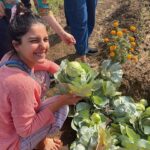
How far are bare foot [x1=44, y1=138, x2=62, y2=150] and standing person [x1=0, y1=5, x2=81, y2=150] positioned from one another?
29 centimetres

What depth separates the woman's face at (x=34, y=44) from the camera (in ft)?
6.70

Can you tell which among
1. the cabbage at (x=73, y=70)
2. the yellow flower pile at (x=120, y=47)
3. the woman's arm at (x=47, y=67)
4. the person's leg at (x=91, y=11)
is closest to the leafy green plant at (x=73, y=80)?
the cabbage at (x=73, y=70)

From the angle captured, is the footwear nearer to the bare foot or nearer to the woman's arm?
the woman's arm

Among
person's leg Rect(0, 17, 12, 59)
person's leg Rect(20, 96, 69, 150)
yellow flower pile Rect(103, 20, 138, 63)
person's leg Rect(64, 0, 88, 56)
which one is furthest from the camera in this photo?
yellow flower pile Rect(103, 20, 138, 63)

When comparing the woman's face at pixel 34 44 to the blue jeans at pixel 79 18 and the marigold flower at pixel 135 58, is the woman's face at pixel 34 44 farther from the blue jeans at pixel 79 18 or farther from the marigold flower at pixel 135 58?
the marigold flower at pixel 135 58

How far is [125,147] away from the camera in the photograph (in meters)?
2.37

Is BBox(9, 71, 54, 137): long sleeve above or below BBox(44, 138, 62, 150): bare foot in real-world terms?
above

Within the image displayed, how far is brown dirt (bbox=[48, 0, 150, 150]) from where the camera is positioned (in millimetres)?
2908

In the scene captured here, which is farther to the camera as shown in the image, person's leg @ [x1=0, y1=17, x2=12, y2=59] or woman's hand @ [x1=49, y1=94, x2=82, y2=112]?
person's leg @ [x1=0, y1=17, x2=12, y2=59]

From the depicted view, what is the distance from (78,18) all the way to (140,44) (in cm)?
84

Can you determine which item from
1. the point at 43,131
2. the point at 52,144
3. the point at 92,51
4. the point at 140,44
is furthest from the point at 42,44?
the point at 140,44

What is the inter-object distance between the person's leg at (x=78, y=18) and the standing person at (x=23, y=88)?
751 mm

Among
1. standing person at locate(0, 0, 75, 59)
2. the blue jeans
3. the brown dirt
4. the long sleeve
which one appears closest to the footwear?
the brown dirt

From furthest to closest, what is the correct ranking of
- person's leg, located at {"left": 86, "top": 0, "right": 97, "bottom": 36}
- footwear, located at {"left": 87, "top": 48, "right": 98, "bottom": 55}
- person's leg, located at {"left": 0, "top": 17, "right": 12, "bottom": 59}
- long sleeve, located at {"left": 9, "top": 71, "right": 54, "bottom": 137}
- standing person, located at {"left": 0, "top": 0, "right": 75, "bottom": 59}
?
footwear, located at {"left": 87, "top": 48, "right": 98, "bottom": 55} < person's leg, located at {"left": 86, "top": 0, "right": 97, "bottom": 36} < person's leg, located at {"left": 0, "top": 17, "right": 12, "bottom": 59} < standing person, located at {"left": 0, "top": 0, "right": 75, "bottom": 59} < long sleeve, located at {"left": 9, "top": 71, "right": 54, "bottom": 137}
